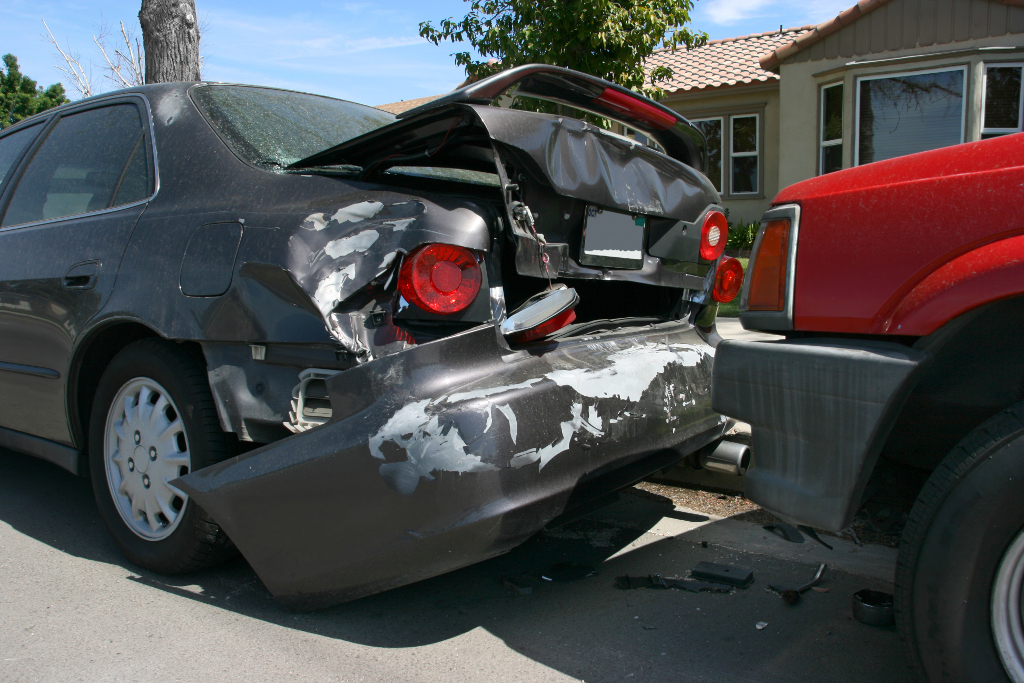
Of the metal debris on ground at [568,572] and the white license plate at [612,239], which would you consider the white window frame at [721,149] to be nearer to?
the white license plate at [612,239]

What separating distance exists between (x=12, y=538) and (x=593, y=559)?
7.96 ft

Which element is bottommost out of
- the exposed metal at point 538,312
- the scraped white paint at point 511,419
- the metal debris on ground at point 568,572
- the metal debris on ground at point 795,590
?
the metal debris on ground at point 568,572

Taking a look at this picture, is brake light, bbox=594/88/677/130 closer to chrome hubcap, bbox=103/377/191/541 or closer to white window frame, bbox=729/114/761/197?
chrome hubcap, bbox=103/377/191/541

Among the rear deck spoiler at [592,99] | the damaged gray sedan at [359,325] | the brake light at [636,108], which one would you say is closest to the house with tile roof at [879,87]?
the rear deck spoiler at [592,99]

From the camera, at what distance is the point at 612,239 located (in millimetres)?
2768

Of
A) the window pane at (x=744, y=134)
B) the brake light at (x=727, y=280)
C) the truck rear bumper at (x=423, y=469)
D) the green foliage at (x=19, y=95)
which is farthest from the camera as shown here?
the green foliage at (x=19, y=95)

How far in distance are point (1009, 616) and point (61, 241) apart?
3.39 m

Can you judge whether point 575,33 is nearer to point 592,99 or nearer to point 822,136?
point 592,99

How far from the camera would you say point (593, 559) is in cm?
297

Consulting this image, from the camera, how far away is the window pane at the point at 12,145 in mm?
3775

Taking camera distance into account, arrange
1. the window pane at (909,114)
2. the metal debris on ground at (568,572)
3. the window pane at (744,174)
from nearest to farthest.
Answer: the metal debris on ground at (568,572) < the window pane at (909,114) < the window pane at (744,174)

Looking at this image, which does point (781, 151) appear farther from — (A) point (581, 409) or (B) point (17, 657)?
(B) point (17, 657)

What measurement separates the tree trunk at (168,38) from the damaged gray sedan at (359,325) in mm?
3933

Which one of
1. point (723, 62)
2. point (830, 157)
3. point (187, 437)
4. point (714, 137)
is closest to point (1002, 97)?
point (830, 157)
